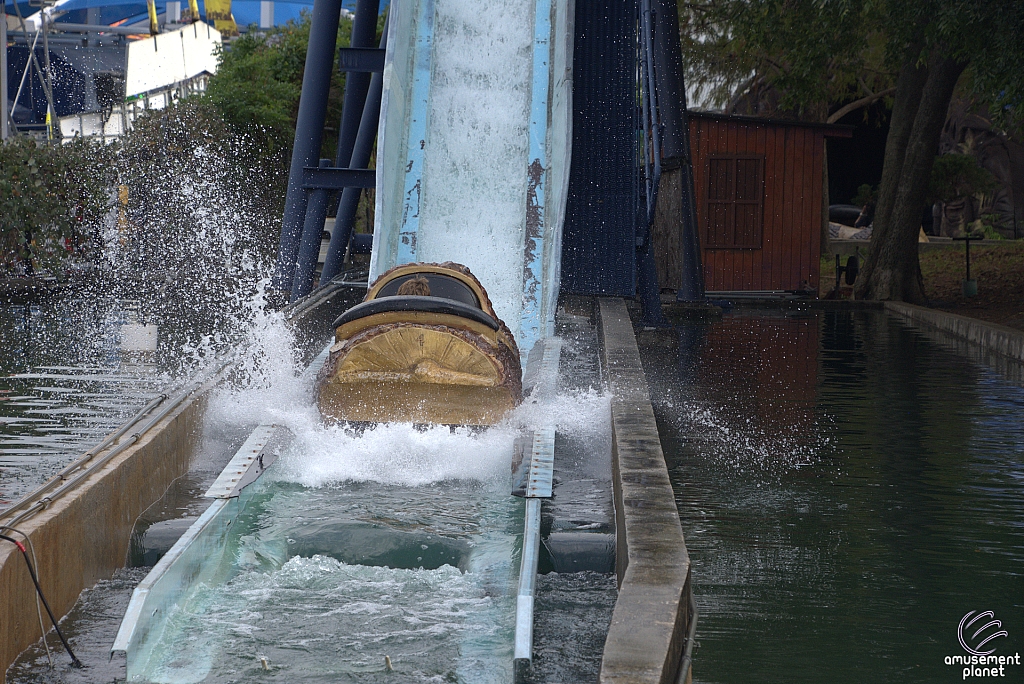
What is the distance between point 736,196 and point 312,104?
300 inches

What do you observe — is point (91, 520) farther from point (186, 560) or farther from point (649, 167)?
point (649, 167)

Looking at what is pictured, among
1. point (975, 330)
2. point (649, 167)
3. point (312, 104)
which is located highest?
point (312, 104)

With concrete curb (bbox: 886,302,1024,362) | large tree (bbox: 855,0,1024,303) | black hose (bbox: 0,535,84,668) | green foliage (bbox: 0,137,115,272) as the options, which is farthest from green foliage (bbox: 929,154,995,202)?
black hose (bbox: 0,535,84,668)

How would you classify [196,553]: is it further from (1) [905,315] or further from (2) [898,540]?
(1) [905,315]

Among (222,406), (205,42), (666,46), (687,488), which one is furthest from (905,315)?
(205,42)

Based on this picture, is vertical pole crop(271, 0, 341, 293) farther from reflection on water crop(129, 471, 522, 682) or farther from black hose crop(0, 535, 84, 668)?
black hose crop(0, 535, 84, 668)

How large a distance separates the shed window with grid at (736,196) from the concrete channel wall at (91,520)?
11.0 m

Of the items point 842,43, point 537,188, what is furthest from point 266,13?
point 537,188

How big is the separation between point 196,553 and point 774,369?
6.11 meters

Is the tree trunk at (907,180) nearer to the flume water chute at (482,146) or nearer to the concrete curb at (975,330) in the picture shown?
the concrete curb at (975,330)

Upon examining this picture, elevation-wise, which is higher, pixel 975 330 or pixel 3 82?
pixel 3 82

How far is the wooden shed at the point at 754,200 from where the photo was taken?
1591 centimetres

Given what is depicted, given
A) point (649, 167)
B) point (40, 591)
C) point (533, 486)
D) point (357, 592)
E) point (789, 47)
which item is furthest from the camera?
point (789, 47)

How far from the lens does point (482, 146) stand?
936cm
